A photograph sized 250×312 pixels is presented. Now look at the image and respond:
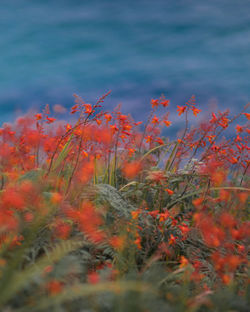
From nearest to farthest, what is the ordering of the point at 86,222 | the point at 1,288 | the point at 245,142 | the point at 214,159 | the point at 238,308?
the point at 1,288
the point at 238,308
the point at 86,222
the point at 214,159
the point at 245,142

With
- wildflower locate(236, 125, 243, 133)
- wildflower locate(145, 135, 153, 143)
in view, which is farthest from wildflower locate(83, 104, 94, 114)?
wildflower locate(236, 125, 243, 133)

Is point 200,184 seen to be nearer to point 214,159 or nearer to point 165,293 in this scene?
point 214,159

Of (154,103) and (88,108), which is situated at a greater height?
A: (154,103)

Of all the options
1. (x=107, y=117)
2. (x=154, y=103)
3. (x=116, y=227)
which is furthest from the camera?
(x=154, y=103)

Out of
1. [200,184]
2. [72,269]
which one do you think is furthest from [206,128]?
[72,269]

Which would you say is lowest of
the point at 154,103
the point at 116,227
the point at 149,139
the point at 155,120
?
the point at 116,227

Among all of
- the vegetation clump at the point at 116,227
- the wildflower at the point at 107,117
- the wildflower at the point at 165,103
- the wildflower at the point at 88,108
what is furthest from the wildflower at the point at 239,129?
the wildflower at the point at 88,108

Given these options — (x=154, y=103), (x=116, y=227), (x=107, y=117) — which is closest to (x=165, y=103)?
(x=154, y=103)

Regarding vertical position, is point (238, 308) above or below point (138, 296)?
below

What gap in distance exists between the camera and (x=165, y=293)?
6.31 ft

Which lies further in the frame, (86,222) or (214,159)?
(214,159)

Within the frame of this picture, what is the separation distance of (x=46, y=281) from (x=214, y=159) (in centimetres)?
259

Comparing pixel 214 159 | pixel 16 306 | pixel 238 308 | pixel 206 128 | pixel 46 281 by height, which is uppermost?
pixel 206 128

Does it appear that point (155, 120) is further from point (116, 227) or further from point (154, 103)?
point (116, 227)
